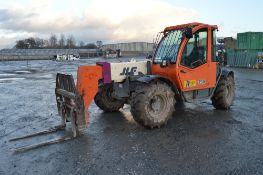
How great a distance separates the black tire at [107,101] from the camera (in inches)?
352

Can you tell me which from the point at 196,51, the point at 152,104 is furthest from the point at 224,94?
the point at 152,104

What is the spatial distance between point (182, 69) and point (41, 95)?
7.72 m

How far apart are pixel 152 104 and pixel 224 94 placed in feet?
9.87

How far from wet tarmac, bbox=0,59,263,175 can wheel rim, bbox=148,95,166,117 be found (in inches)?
17.1

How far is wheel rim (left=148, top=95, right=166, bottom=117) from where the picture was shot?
740cm

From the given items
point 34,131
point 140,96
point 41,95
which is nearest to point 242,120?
point 140,96

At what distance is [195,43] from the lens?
841 cm

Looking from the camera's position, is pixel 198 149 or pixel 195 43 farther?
pixel 195 43

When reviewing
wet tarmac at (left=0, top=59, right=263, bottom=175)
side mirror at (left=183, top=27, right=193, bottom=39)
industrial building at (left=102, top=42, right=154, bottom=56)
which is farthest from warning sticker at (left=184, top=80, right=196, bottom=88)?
industrial building at (left=102, top=42, right=154, bottom=56)

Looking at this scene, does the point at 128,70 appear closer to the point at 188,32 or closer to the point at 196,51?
the point at 188,32

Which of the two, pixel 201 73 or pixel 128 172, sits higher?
pixel 201 73

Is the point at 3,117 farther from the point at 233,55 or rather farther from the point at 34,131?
the point at 233,55

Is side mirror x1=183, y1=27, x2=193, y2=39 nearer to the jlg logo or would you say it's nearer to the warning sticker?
the warning sticker

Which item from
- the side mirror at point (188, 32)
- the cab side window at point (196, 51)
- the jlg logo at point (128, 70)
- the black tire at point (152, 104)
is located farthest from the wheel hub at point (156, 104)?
the side mirror at point (188, 32)
